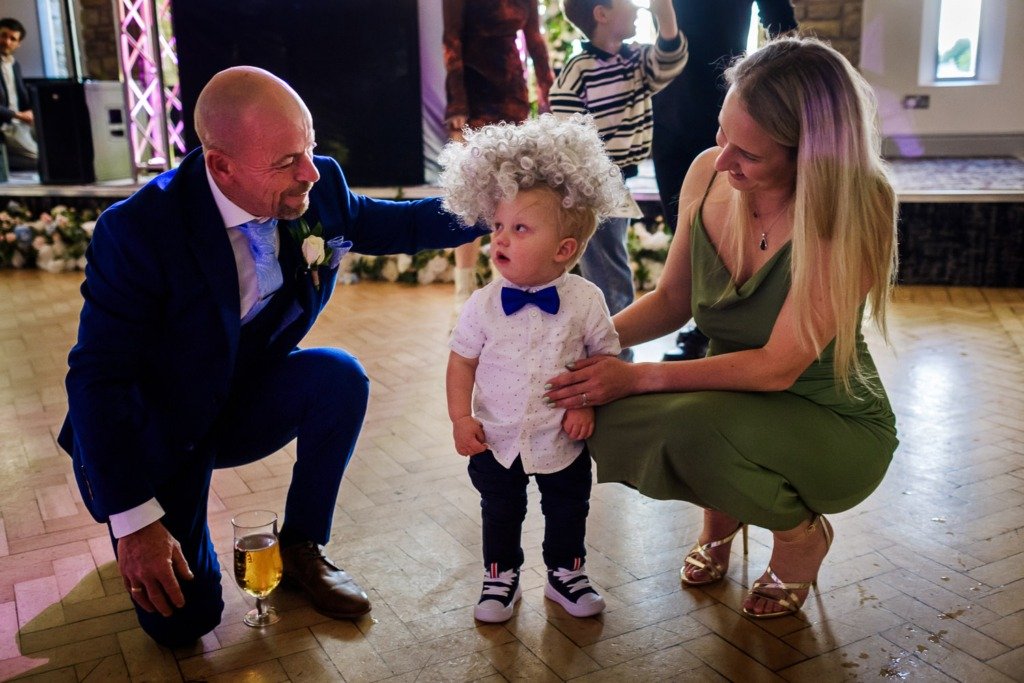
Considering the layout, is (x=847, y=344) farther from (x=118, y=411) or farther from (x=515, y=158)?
(x=118, y=411)

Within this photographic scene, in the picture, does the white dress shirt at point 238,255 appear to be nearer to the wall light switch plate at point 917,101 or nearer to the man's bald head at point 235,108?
the man's bald head at point 235,108

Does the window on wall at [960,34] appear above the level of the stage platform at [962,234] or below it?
above

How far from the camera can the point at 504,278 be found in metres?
2.06

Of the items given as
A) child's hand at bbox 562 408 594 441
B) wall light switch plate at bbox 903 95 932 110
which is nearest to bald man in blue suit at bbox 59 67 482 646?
child's hand at bbox 562 408 594 441

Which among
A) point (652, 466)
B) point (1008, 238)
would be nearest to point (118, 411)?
point (652, 466)

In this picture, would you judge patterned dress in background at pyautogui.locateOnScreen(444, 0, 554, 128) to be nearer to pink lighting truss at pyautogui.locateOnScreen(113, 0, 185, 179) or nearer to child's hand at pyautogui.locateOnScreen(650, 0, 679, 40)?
child's hand at pyautogui.locateOnScreen(650, 0, 679, 40)

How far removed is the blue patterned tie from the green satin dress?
772 mm

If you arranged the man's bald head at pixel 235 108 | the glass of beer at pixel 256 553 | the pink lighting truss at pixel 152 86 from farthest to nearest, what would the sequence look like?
the pink lighting truss at pixel 152 86 → the glass of beer at pixel 256 553 → the man's bald head at pixel 235 108

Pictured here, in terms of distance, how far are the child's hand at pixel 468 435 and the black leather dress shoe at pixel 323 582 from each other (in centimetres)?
47

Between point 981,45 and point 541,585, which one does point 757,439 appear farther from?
point 981,45

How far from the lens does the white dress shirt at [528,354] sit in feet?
6.63

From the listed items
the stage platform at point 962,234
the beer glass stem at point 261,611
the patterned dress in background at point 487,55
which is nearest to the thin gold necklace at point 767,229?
the beer glass stem at point 261,611

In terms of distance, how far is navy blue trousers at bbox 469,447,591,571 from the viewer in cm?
211

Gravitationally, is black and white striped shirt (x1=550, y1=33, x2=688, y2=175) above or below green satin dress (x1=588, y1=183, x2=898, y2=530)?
above
